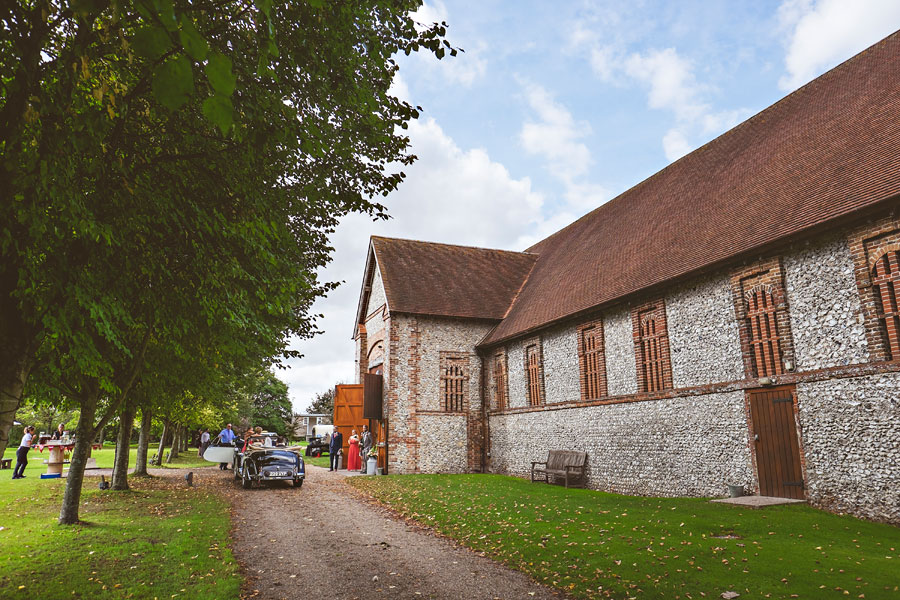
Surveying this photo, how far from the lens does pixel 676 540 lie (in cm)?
903

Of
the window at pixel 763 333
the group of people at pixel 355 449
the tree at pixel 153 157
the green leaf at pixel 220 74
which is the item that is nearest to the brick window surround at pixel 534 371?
the group of people at pixel 355 449

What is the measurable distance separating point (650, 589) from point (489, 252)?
24.2 meters

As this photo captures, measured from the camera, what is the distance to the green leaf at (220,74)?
207 centimetres

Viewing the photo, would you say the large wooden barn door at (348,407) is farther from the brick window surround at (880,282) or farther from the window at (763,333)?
the brick window surround at (880,282)

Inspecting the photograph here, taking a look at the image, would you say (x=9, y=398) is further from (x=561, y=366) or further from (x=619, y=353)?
(x=561, y=366)

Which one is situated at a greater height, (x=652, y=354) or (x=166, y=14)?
(x=652, y=354)

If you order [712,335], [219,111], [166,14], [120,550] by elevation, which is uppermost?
[712,335]

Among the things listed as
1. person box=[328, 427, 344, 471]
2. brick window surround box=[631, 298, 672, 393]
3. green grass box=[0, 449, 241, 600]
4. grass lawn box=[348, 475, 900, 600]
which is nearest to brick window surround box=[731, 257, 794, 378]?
brick window surround box=[631, 298, 672, 393]

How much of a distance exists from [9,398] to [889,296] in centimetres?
1309

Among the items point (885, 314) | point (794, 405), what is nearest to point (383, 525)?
point (794, 405)

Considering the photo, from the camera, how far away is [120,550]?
8891 mm

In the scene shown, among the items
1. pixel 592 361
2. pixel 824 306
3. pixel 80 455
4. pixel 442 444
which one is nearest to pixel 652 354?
pixel 592 361

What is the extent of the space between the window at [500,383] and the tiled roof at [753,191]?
1.32 metres

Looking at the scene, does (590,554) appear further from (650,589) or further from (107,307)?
(107,307)
